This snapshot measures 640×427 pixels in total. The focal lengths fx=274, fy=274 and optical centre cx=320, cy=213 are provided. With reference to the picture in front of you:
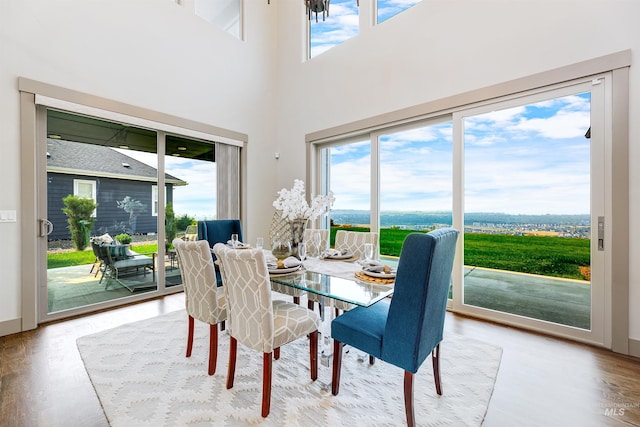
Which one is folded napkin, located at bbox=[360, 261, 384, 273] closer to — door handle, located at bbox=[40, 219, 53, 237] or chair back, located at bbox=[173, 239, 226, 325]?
chair back, located at bbox=[173, 239, 226, 325]

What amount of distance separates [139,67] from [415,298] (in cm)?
420

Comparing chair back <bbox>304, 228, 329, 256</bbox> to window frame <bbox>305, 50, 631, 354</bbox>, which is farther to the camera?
chair back <bbox>304, 228, 329, 256</bbox>

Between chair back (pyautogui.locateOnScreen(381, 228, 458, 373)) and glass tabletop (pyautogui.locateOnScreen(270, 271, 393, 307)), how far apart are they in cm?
17

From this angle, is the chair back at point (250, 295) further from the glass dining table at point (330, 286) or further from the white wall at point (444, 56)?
the white wall at point (444, 56)

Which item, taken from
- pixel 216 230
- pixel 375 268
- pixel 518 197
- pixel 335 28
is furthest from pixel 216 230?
pixel 335 28

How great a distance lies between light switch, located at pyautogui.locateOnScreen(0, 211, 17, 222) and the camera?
265 cm

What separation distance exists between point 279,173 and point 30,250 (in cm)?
344

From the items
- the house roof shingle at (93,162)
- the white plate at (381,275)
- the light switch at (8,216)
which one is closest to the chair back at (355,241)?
the white plate at (381,275)

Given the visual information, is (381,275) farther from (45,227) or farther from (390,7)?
(390,7)

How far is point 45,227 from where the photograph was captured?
2.93 m

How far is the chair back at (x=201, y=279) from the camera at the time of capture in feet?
6.32

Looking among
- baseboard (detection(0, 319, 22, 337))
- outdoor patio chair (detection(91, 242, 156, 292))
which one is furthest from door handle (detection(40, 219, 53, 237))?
baseboard (detection(0, 319, 22, 337))

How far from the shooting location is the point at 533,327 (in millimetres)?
2725

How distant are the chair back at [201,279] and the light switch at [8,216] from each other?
2064 mm
